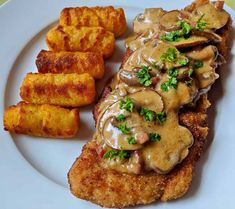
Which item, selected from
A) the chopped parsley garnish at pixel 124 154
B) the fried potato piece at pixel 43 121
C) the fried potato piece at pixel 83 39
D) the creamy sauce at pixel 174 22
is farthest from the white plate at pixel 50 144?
the chopped parsley garnish at pixel 124 154

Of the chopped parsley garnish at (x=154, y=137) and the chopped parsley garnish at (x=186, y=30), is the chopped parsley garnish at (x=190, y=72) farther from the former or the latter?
the chopped parsley garnish at (x=154, y=137)

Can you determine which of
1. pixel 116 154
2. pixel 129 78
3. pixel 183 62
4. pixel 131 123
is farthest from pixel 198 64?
pixel 116 154

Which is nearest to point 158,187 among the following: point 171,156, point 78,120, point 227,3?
point 171,156

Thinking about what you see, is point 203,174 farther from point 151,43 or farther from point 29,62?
point 29,62

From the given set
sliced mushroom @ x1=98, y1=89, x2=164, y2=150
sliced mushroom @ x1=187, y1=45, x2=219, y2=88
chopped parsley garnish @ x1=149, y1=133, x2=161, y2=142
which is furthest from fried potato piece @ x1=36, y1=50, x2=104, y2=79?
chopped parsley garnish @ x1=149, y1=133, x2=161, y2=142

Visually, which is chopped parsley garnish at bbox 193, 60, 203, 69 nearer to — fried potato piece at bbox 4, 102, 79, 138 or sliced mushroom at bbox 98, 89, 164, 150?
sliced mushroom at bbox 98, 89, 164, 150

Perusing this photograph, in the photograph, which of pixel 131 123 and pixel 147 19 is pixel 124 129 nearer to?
pixel 131 123
